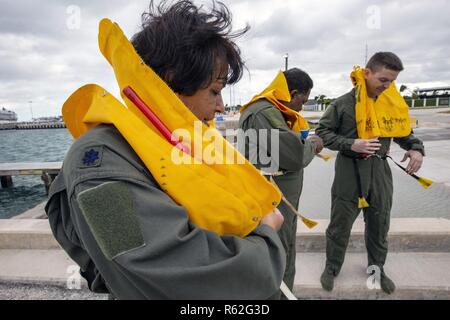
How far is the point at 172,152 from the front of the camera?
0.93 meters

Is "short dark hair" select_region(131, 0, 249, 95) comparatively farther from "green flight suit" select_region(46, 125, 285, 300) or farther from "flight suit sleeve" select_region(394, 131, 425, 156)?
"flight suit sleeve" select_region(394, 131, 425, 156)

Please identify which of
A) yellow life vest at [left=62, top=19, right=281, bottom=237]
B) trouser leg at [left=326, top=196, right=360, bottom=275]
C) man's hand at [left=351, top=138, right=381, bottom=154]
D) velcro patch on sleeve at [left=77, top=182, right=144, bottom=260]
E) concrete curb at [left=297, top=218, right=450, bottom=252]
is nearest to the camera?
velcro patch on sleeve at [left=77, top=182, right=144, bottom=260]

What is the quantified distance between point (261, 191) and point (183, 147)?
34 cm

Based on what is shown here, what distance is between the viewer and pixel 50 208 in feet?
3.56

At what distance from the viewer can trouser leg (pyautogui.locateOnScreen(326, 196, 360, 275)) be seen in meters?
3.00

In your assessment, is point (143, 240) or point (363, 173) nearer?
point (143, 240)

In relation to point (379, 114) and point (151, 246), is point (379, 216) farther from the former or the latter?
point (151, 246)

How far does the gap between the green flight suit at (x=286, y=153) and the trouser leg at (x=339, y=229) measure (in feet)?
1.89

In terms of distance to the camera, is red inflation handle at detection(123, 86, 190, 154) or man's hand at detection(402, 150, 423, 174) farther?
man's hand at detection(402, 150, 423, 174)

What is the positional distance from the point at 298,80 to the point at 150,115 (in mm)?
2196

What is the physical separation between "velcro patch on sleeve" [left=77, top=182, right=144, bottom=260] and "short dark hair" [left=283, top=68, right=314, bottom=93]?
2446 millimetres

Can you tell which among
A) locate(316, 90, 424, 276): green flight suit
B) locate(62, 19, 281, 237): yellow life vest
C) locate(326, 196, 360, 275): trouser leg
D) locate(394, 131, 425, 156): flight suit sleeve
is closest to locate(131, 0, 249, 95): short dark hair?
locate(62, 19, 281, 237): yellow life vest

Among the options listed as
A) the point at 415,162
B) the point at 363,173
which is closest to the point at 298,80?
the point at 363,173
